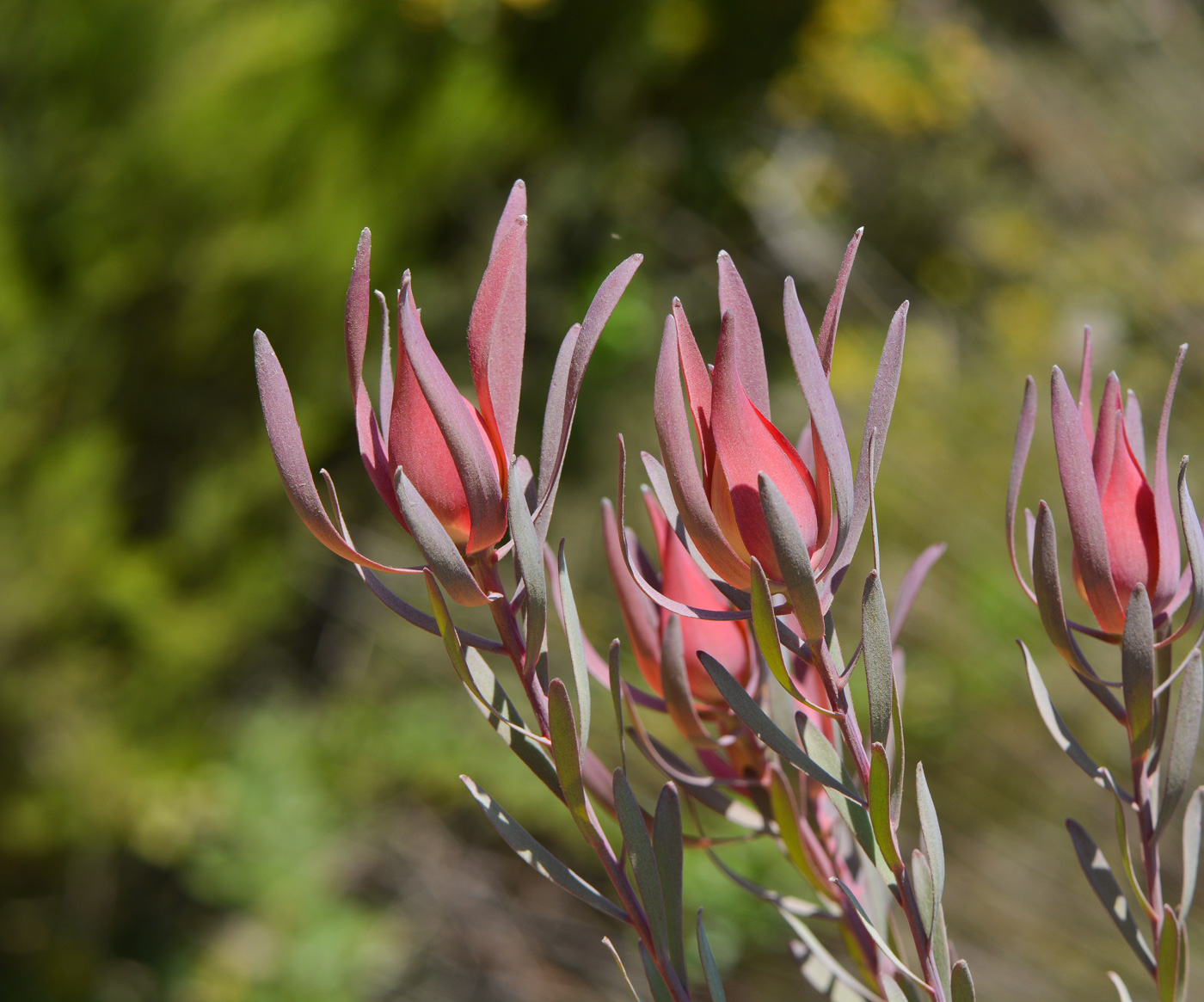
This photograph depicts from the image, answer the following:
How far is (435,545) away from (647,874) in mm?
91

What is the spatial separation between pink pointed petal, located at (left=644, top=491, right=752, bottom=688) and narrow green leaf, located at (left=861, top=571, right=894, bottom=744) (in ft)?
0.20

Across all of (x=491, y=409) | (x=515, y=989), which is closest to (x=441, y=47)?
(x=515, y=989)

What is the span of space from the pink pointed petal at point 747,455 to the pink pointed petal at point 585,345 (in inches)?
1.0

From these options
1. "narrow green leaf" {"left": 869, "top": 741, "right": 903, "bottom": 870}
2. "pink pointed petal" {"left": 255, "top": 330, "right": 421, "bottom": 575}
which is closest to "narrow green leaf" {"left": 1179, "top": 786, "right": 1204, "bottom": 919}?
"narrow green leaf" {"left": 869, "top": 741, "right": 903, "bottom": 870}

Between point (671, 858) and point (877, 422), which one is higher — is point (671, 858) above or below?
below

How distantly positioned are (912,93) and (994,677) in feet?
7.82

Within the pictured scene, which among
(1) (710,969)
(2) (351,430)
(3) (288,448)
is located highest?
(3) (288,448)

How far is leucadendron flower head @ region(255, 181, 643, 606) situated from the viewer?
185mm

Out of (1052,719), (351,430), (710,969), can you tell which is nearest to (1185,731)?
(1052,719)

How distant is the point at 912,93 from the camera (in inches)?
115

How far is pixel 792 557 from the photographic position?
0.17 meters

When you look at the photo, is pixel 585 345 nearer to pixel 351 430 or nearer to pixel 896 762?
pixel 896 762

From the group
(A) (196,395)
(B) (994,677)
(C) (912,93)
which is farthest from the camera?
(C) (912,93)

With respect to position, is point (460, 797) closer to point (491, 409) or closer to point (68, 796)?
point (68, 796)
